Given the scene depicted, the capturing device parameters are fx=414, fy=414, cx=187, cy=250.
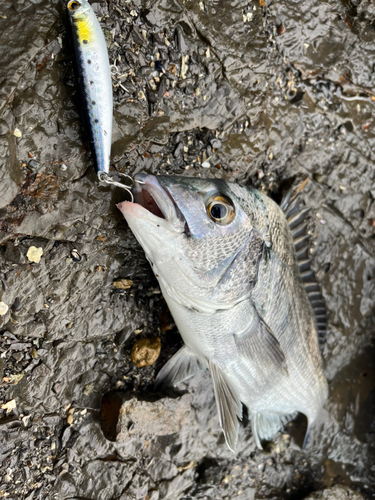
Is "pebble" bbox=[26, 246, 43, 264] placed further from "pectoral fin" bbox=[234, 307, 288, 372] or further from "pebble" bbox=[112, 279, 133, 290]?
"pectoral fin" bbox=[234, 307, 288, 372]

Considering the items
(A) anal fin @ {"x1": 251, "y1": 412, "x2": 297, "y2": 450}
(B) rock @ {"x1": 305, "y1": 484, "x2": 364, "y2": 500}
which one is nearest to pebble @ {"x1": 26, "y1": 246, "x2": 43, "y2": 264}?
(A) anal fin @ {"x1": 251, "y1": 412, "x2": 297, "y2": 450}

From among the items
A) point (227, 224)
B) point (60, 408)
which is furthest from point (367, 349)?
point (60, 408)

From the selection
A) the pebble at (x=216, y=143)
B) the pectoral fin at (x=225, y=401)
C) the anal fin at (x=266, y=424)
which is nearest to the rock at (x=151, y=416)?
the pectoral fin at (x=225, y=401)

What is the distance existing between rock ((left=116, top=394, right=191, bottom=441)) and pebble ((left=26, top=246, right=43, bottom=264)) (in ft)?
4.22

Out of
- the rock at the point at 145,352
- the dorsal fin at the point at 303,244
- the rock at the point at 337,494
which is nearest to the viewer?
the rock at the point at 145,352

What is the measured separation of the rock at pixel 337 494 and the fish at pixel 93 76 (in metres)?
3.75

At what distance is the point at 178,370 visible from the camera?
3447 mm

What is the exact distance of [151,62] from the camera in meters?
3.02

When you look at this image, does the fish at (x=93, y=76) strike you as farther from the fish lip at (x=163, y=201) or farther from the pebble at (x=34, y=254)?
the pebble at (x=34, y=254)

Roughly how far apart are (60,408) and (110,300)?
2.93 feet

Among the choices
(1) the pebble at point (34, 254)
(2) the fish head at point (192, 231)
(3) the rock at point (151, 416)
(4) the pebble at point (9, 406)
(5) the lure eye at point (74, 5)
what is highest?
(5) the lure eye at point (74, 5)

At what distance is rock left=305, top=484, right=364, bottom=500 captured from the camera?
4.08 metres

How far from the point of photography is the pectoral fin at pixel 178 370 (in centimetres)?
343

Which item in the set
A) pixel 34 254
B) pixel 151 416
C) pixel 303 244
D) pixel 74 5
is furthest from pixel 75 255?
pixel 303 244
